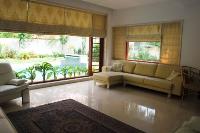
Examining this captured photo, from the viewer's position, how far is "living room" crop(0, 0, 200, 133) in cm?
332

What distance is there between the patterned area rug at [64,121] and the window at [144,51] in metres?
3.55

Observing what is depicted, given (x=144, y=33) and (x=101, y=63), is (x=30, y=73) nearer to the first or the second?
(x=101, y=63)

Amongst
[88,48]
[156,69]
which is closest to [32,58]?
[88,48]

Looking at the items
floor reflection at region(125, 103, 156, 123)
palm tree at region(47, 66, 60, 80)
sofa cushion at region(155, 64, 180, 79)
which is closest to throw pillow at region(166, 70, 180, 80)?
sofa cushion at region(155, 64, 180, 79)

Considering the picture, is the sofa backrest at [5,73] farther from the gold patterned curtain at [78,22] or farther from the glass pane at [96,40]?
the glass pane at [96,40]

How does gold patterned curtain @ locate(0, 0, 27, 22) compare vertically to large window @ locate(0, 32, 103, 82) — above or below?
above

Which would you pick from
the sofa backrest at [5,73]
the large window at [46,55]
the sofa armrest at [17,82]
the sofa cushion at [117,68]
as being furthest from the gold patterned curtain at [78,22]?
the sofa armrest at [17,82]

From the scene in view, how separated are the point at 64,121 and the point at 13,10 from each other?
11.1ft

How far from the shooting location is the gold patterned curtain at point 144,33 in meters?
5.85

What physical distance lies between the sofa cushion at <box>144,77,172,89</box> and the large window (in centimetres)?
258

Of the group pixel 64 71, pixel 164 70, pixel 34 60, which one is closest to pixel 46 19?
pixel 34 60

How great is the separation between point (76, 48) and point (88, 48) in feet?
1.59

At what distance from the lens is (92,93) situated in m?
4.88

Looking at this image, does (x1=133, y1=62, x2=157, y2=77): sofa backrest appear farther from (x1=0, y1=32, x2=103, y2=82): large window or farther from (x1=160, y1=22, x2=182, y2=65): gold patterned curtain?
(x1=0, y1=32, x2=103, y2=82): large window
